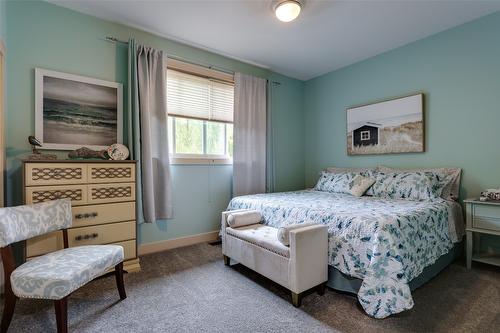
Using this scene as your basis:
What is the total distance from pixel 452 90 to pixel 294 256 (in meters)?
2.71

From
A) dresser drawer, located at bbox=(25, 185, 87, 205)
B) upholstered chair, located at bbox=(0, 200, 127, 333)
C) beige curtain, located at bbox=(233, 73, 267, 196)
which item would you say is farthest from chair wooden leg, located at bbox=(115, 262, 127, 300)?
beige curtain, located at bbox=(233, 73, 267, 196)

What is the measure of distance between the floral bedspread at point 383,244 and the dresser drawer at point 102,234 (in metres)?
1.44

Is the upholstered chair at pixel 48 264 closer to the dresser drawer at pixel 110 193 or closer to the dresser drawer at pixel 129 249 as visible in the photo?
the dresser drawer at pixel 110 193

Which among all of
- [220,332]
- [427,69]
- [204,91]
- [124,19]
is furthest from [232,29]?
[220,332]

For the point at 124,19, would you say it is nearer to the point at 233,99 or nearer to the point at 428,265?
the point at 233,99

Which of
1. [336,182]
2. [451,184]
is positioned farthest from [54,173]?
[451,184]

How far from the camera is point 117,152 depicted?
2422mm

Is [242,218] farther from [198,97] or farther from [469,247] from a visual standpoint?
[469,247]

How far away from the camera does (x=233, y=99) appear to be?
351 cm

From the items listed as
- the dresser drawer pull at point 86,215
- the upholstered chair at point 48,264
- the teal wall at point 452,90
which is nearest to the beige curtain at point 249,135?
the teal wall at point 452,90

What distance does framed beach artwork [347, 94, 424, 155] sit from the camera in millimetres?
3020

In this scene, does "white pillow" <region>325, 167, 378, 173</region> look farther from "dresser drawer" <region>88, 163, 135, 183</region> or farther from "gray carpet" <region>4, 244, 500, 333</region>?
"dresser drawer" <region>88, 163, 135, 183</region>

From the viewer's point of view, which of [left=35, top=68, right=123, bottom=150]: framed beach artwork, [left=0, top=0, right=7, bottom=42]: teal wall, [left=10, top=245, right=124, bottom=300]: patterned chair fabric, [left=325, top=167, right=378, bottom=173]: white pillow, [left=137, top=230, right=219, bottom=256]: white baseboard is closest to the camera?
[left=10, top=245, right=124, bottom=300]: patterned chair fabric

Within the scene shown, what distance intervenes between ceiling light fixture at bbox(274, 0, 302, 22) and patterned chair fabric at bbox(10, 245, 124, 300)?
2.48 metres
